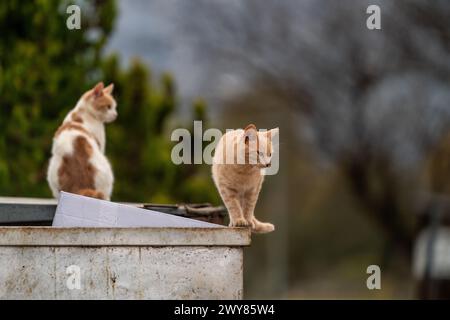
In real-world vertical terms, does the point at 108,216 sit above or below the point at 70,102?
below

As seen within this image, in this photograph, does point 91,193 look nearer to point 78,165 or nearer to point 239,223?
point 78,165

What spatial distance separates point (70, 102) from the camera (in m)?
14.1

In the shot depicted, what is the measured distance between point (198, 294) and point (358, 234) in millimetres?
23115

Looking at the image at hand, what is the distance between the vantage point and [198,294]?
5.86m

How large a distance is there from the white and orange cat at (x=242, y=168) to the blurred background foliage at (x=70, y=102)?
21.7 feet

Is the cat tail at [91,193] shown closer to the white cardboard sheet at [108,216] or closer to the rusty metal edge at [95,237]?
the white cardboard sheet at [108,216]

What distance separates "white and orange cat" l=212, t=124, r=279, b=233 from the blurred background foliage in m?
6.61

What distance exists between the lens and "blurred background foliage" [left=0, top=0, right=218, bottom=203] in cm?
1373

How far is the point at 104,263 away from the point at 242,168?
1.15 metres

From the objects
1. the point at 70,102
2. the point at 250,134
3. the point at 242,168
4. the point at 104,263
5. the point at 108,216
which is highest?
the point at 70,102

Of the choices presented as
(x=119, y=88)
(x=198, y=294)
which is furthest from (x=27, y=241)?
(x=119, y=88)

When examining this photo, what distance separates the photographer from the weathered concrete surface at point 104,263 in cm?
579

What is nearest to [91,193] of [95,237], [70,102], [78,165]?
[78,165]

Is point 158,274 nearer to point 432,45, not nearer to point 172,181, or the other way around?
point 172,181
